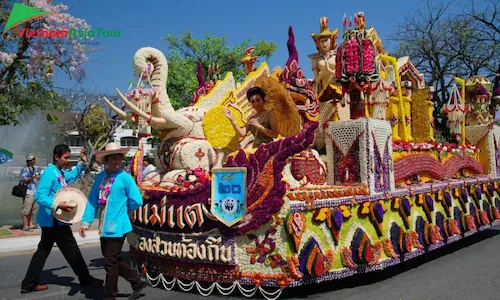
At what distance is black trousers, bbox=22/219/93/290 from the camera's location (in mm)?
4891

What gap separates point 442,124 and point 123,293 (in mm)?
17134

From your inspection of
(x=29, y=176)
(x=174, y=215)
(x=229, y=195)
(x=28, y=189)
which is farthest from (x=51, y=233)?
(x=29, y=176)

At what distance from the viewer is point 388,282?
210 inches

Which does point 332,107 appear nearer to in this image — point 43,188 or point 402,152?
point 402,152

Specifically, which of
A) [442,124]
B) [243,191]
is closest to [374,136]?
[243,191]

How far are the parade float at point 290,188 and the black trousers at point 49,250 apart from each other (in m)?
0.71

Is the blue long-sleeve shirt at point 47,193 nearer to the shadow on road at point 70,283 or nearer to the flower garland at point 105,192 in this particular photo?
the flower garland at point 105,192

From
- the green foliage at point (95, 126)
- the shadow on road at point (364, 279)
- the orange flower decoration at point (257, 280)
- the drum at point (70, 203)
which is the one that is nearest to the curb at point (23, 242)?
the drum at point (70, 203)

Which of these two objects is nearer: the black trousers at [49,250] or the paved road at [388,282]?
the paved road at [388,282]

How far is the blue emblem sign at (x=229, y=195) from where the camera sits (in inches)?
174

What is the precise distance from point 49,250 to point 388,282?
14.2ft

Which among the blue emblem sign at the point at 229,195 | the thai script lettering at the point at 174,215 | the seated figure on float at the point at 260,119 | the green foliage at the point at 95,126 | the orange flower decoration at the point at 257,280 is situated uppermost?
the green foliage at the point at 95,126

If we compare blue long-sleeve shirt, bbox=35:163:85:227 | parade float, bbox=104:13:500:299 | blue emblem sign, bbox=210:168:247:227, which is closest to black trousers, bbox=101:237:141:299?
parade float, bbox=104:13:500:299

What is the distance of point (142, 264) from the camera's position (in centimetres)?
528
